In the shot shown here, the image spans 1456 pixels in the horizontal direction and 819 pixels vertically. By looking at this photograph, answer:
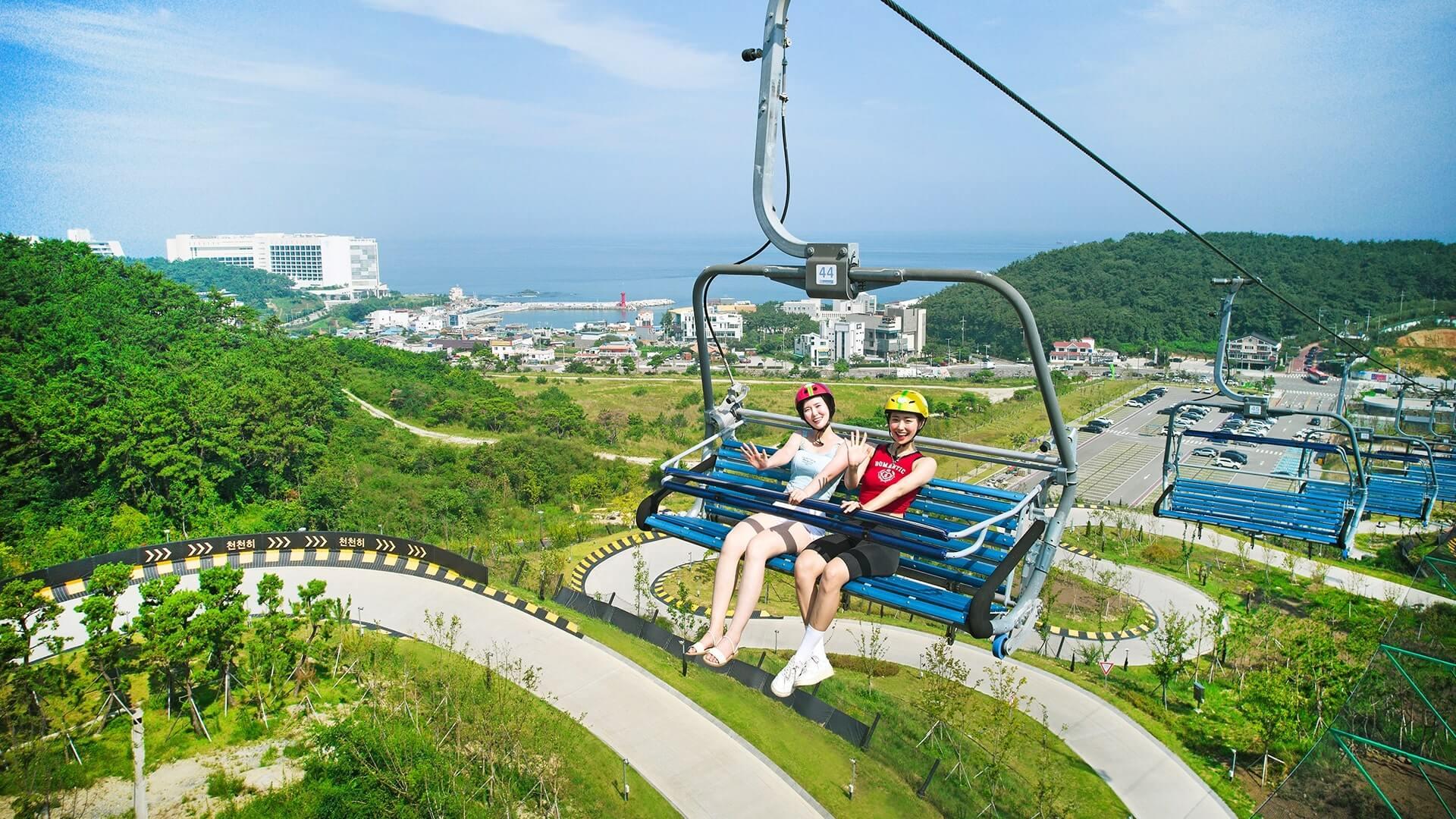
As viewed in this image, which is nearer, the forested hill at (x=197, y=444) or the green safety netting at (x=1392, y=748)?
the green safety netting at (x=1392, y=748)

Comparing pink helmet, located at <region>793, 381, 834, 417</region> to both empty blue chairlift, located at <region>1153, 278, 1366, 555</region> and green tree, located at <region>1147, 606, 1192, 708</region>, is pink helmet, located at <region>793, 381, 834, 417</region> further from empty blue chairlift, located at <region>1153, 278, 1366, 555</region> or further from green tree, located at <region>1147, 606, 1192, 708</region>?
green tree, located at <region>1147, 606, 1192, 708</region>

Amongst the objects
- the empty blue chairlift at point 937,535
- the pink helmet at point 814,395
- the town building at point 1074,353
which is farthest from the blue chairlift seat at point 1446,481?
the town building at point 1074,353

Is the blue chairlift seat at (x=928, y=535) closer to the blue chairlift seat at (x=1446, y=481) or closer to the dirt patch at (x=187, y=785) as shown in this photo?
the dirt patch at (x=187, y=785)

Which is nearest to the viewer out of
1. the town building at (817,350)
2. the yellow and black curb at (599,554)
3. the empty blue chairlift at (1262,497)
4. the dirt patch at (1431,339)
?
the empty blue chairlift at (1262,497)

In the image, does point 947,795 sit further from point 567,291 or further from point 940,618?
point 567,291

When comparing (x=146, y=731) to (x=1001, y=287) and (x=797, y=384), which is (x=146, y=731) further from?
(x=797, y=384)

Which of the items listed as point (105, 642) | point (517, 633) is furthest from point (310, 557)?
point (105, 642)

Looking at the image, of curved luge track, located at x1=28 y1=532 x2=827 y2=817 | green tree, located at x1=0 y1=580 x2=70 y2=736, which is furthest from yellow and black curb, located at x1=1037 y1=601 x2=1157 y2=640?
green tree, located at x1=0 y1=580 x2=70 y2=736
